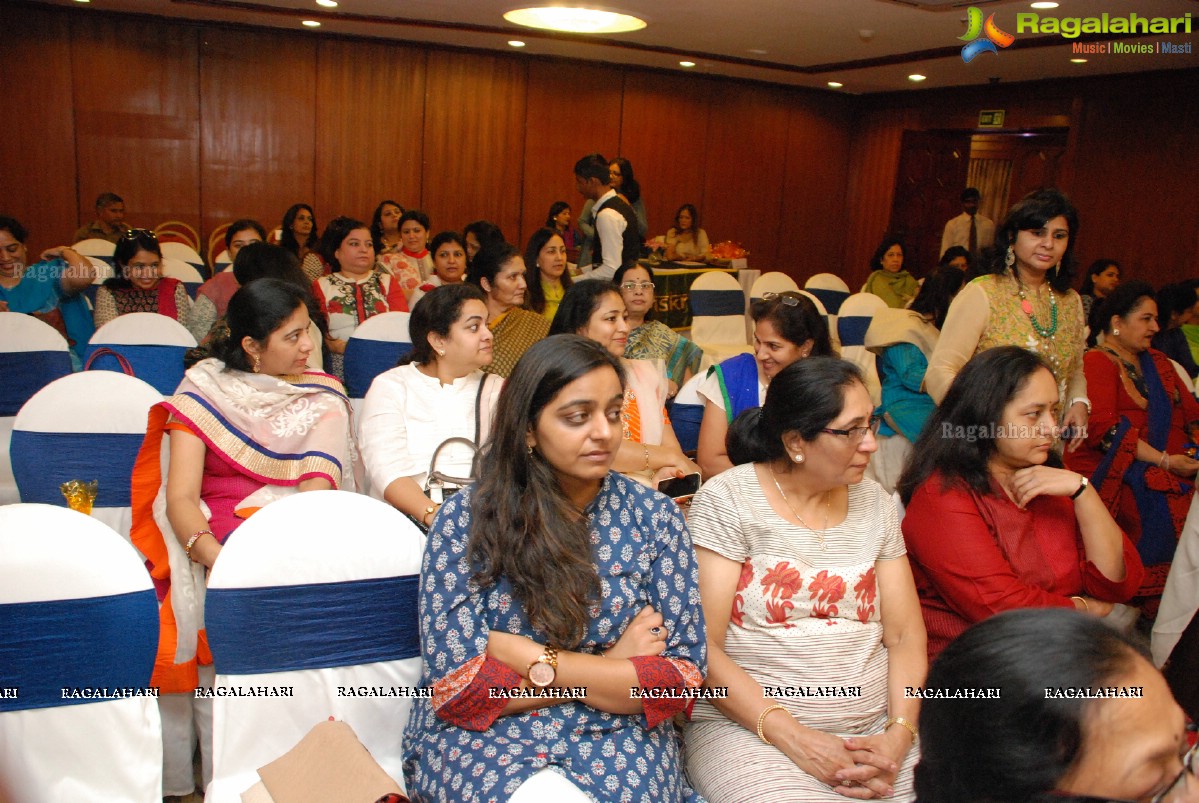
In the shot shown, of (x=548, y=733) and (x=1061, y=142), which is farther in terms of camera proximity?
(x=1061, y=142)

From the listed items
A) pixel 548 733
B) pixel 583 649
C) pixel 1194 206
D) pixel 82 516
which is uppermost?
pixel 1194 206

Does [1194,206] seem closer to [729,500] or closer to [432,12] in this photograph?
[432,12]

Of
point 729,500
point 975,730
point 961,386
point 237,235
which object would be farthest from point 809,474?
point 237,235

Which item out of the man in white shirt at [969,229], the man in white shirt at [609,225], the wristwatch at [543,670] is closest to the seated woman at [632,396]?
the wristwatch at [543,670]

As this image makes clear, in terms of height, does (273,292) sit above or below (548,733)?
above

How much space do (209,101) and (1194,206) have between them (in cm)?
903

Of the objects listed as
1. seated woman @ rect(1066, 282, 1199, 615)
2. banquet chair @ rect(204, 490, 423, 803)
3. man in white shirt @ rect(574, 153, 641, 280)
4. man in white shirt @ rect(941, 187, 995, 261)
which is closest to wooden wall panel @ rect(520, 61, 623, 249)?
man in white shirt @ rect(941, 187, 995, 261)

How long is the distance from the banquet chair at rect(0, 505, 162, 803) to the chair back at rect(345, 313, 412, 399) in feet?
7.66

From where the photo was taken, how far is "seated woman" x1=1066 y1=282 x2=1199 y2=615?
10.5 feet

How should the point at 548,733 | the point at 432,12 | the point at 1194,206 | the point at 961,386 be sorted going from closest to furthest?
the point at 548,733
the point at 961,386
the point at 432,12
the point at 1194,206

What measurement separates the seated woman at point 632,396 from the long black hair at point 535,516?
1.26 m

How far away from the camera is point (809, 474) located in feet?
6.27

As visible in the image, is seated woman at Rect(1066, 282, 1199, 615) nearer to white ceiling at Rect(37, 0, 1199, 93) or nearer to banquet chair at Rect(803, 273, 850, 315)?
white ceiling at Rect(37, 0, 1199, 93)

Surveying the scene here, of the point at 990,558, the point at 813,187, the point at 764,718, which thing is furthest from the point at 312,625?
the point at 813,187
